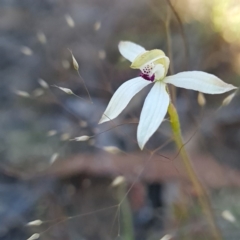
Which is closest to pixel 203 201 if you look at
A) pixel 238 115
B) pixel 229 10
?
pixel 238 115

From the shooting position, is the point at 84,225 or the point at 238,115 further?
the point at 238,115

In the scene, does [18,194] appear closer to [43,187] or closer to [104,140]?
[43,187]

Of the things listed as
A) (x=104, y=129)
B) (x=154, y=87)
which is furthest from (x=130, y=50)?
(x=104, y=129)

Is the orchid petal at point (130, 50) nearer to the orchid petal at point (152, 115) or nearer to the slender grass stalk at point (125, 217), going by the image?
the orchid petal at point (152, 115)

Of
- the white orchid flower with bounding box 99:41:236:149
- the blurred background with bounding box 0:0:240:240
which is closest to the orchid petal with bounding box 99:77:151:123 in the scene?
the white orchid flower with bounding box 99:41:236:149

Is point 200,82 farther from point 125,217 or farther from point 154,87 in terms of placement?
point 125,217

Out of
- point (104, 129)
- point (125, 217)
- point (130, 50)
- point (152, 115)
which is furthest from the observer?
point (104, 129)
